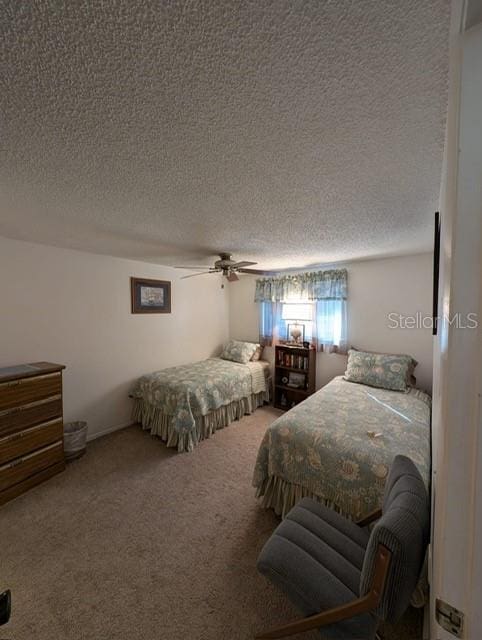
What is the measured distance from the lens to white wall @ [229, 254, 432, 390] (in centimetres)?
295

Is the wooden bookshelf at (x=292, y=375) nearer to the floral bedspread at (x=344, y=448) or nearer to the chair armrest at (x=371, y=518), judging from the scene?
the floral bedspread at (x=344, y=448)

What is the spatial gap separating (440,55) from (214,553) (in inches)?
99.1

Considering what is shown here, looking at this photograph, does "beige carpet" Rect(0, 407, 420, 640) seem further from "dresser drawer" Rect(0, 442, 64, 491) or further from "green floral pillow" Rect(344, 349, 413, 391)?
"green floral pillow" Rect(344, 349, 413, 391)

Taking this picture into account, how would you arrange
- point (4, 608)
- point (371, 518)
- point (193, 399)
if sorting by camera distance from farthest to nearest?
point (193, 399)
point (371, 518)
point (4, 608)

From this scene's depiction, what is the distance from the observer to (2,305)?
7.83 feet

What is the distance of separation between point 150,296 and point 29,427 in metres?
2.01

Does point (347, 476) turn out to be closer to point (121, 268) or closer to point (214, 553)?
point (214, 553)

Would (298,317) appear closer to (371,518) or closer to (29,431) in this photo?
(371,518)

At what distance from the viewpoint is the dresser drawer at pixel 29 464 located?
78.2 inches

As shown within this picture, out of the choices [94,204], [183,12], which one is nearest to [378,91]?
[183,12]

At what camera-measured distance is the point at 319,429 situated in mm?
1826

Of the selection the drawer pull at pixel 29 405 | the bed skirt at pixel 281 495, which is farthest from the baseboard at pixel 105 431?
the bed skirt at pixel 281 495

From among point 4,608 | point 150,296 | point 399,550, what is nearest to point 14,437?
point 4,608

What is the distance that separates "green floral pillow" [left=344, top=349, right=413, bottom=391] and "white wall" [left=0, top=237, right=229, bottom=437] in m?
2.57
